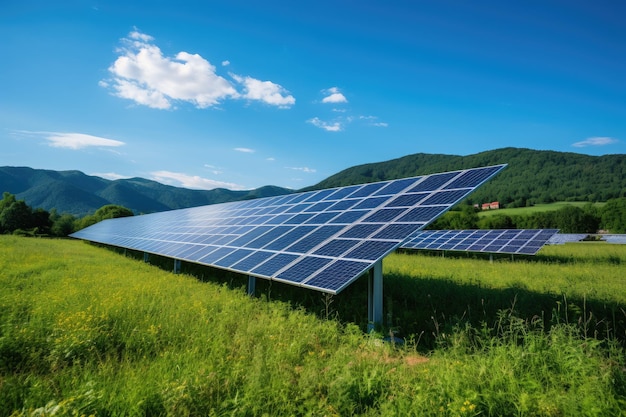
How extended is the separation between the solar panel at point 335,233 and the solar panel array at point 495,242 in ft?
38.3

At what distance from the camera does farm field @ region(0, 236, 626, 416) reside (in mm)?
4320

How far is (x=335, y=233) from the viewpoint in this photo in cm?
950

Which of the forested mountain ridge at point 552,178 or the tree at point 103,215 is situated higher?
the forested mountain ridge at point 552,178

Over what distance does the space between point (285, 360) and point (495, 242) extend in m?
23.3

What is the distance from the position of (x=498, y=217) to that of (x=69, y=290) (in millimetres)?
101453

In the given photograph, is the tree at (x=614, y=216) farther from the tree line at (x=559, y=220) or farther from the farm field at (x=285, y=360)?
the farm field at (x=285, y=360)

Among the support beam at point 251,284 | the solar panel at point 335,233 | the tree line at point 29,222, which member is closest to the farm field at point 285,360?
the support beam at point 251,284

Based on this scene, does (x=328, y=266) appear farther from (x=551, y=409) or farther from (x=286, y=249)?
(x=551, y=409)

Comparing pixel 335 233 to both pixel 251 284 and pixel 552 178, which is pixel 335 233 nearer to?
pixel 251 284

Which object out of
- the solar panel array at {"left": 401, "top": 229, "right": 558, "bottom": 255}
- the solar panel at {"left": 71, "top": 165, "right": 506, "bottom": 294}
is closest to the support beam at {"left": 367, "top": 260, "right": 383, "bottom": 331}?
the solar panel at {"left": 71, "top": 165, "right": 506, "bottom": 294}

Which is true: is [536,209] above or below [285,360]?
above

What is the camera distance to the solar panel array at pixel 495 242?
71.9 ft

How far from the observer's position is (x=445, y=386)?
4602mm

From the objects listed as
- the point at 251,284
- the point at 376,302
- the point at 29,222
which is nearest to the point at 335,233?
the point at 376,302
